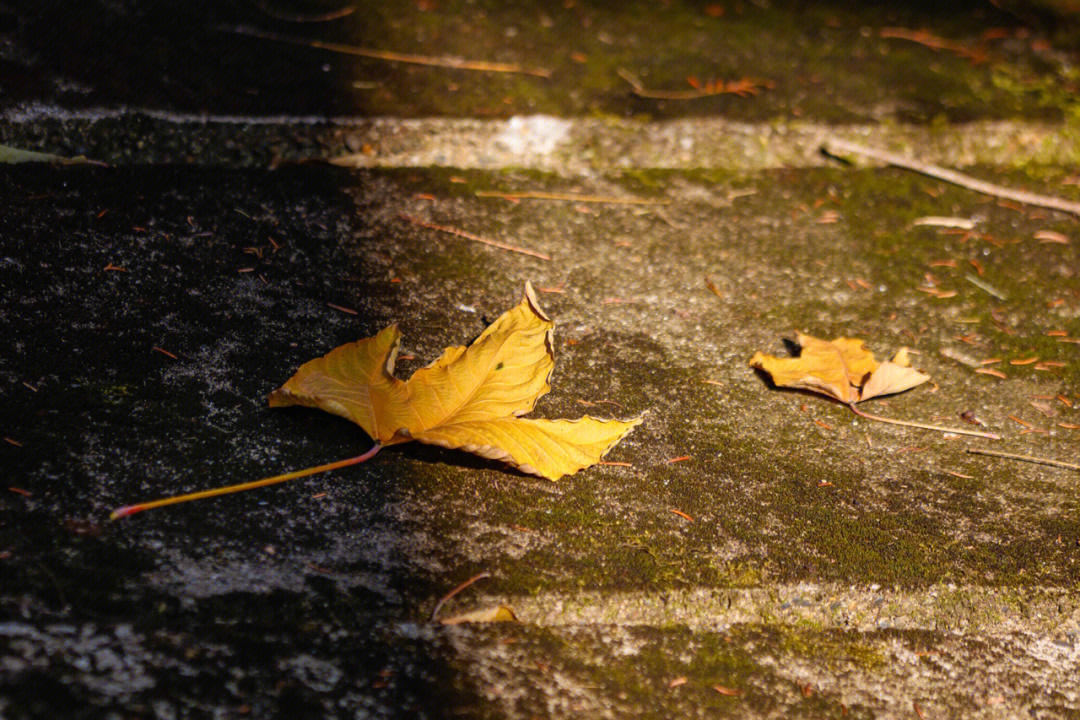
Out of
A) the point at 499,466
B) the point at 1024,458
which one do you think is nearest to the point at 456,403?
the point at 499,466

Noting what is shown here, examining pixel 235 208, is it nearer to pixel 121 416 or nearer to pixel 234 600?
pixel 121 416

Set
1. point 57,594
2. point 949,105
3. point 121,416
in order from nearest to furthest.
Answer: point 57,594
point 121,416
point 949,105

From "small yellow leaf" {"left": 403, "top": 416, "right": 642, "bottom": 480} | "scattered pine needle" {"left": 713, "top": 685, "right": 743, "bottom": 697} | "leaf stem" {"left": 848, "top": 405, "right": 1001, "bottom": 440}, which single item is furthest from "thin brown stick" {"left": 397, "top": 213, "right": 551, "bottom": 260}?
"scattered pine needle" {"left": 713, "top": 685, "right": 743, "bottom": 697}

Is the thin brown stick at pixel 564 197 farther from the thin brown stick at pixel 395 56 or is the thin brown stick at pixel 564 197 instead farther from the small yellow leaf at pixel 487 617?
the small yellow leaf at pixel 487 617

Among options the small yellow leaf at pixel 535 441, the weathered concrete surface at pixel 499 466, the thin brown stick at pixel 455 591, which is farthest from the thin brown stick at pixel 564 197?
the thin brown stick at pixel 455 591

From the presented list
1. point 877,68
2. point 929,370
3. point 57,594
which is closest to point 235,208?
point 57,594

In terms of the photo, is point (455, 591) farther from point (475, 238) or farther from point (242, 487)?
point (475, 238)

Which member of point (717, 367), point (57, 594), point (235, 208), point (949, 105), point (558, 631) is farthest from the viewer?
point (949, 105)
